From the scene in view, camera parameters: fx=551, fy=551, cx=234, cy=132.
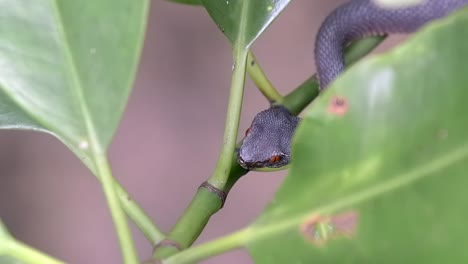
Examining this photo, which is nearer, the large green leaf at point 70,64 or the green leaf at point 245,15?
the large green leaf at point 70,64

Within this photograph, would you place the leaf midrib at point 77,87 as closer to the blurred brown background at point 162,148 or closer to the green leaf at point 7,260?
the green leaf at point 7,260

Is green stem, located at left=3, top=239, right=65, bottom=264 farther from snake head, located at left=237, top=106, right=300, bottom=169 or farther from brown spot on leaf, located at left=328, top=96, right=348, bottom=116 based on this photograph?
snake head, located at left=237, top=106, right=300, bottom=169

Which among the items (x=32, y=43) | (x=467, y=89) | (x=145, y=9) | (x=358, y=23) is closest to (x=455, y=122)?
(x=467, y=89)

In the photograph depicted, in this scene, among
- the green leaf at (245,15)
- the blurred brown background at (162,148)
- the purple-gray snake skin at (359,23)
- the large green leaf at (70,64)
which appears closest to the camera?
the large green leaf at (70,64)

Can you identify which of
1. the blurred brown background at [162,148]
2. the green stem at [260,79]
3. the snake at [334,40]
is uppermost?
the green stem at [260,79]

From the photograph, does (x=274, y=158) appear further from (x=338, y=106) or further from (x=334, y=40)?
(x=338, y=106)

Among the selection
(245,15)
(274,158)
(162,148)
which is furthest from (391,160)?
(162,148)

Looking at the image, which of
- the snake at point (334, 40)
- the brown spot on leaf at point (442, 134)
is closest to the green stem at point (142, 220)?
the brown spot on leaf at point (442, 134)
